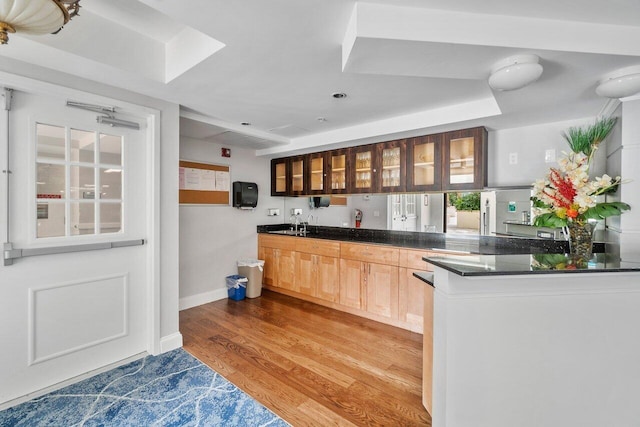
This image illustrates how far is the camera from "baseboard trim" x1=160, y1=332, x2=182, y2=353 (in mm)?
2619

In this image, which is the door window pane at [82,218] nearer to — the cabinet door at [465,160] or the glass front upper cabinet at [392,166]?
the glass front upper cabinet at [392,166]

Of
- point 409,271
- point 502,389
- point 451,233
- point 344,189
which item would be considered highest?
point 344,189

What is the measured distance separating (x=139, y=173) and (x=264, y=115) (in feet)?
4.26

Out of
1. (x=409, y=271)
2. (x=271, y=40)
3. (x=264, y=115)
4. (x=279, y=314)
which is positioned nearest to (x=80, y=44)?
(x=271, y=40)

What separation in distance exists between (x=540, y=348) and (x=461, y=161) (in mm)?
2024

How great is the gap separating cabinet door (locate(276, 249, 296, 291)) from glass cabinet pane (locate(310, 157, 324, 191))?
3.26ft

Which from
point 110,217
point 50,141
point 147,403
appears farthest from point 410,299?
point 50,141

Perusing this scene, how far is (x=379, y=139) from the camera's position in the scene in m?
3.47

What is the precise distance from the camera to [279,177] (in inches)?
187

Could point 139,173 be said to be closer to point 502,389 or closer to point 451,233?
point 502,389

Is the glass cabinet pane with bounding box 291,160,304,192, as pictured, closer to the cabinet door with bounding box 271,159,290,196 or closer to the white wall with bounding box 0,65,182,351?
the cabinet door with bounding box 271,159,290,196

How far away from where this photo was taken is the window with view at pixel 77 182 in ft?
6.79

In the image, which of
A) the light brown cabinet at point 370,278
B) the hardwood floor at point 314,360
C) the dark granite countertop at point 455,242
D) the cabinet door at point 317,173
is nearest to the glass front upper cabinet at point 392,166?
the dark granite countertop at point 455,242

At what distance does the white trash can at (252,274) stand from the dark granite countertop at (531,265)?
3.04 m
